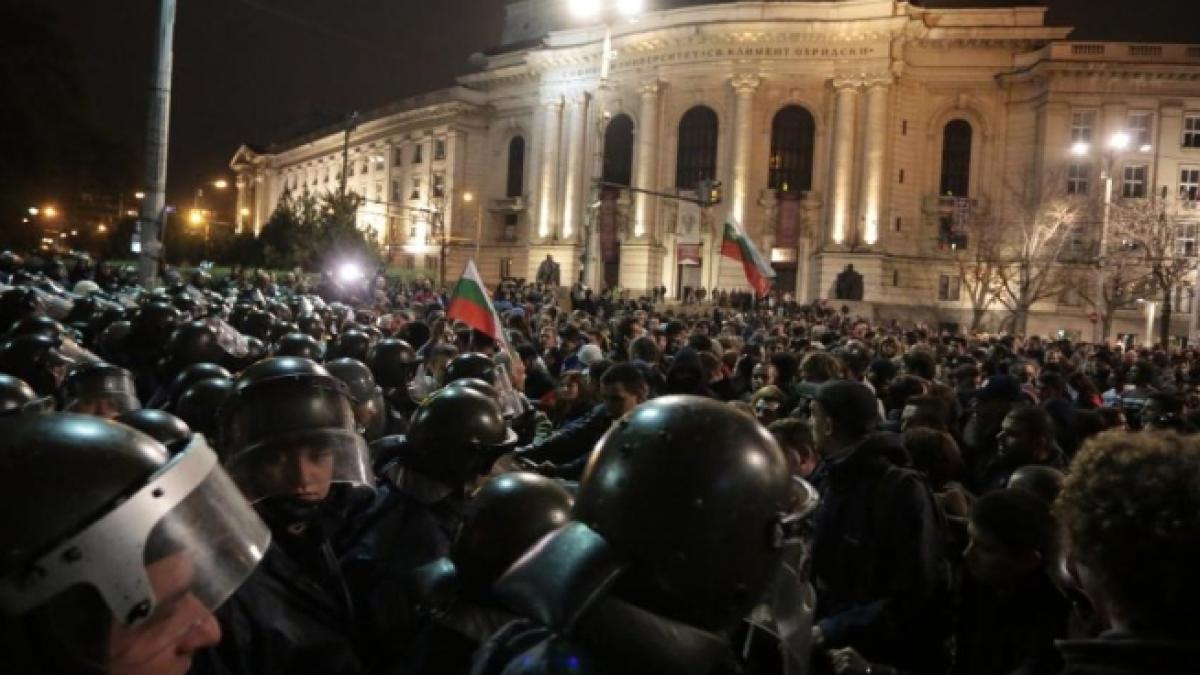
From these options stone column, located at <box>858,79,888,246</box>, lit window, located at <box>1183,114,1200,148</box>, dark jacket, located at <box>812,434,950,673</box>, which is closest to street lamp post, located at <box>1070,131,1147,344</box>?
lit window, located at <box>1183,114,1200,148</box>

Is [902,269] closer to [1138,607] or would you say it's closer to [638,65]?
[638,65]

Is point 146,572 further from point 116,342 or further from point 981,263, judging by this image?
point 981,263

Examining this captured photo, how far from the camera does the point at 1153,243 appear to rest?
38.0 metres

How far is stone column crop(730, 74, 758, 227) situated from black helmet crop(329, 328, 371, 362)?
4399 cm

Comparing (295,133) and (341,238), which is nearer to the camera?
(341,238)

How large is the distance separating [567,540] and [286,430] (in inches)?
73.9

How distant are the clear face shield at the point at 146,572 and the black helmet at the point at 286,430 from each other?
4.39ft

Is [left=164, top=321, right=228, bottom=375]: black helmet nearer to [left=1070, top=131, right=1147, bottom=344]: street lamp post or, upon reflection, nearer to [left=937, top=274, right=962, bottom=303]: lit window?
[left=1070, top=131, right=1147, bottom=344]: street lamp post

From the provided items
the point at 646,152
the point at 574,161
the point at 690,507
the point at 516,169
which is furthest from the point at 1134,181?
the point at 690,507

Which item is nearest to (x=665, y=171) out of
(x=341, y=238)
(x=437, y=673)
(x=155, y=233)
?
(x=341, y=238)

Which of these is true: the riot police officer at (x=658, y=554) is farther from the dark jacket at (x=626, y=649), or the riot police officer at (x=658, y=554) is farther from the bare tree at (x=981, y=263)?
the bare tree at (x=981, y=263)

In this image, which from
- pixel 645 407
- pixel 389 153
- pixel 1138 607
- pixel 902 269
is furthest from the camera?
pixel 389 153

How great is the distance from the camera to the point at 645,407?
2068 mm

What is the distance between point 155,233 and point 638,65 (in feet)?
143
